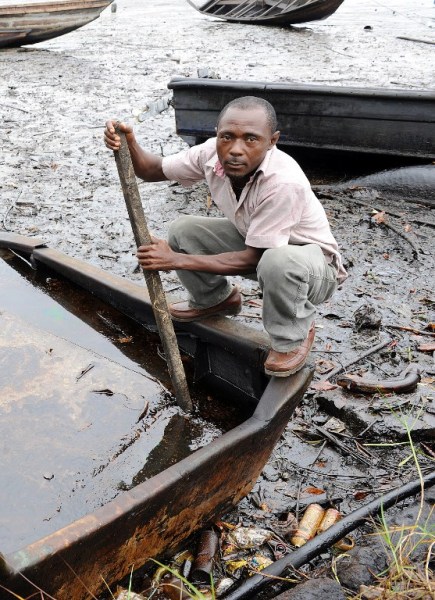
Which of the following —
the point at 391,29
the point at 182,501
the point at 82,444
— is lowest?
the point at 391,29

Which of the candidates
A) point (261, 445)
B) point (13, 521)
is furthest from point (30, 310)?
point (261, 445)

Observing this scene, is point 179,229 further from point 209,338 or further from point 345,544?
point 345,544

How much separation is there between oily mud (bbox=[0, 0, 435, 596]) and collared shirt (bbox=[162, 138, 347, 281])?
0.84 metres

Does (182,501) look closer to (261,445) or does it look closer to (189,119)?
(261,445)

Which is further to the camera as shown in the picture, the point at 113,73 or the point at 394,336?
the point at 113,73

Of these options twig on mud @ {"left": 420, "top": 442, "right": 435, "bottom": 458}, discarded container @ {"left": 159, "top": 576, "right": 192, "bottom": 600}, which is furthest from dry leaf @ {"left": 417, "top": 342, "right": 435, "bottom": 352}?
discarded container @ {"left": 159, "top": 576, "right": 192, "bottom": 600}

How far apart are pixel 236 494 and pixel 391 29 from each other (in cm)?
1953

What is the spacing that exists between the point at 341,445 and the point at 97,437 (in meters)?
1.21

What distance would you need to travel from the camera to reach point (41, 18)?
14758 mm

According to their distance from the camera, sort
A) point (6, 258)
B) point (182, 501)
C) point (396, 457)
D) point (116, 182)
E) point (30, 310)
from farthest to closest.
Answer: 1. point (116, 182)
2. point (6, 258)
3. point (30, 310)
4. point (396, 457)
5. point (182, 501)

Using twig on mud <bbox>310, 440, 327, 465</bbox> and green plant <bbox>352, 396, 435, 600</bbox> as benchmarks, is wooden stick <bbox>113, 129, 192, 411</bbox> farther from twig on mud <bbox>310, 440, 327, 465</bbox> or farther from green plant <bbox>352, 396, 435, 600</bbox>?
green plant <bbox>352, 396, 435, 600</bbox>

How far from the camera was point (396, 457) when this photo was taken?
3.15m

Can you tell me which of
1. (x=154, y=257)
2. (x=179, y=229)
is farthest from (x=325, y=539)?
(x=179, y=229)

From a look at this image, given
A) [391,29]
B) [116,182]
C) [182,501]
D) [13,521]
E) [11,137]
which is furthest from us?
[391,29]
